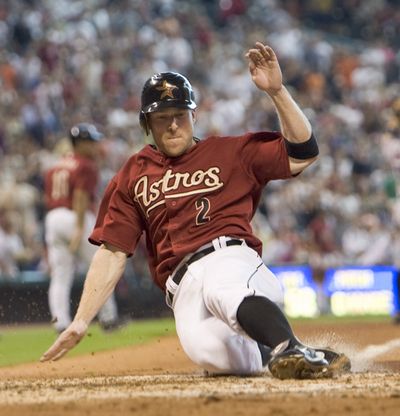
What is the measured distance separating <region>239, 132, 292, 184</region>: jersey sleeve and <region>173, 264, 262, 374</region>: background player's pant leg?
24.9 inches

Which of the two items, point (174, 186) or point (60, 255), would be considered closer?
point (174, 186)

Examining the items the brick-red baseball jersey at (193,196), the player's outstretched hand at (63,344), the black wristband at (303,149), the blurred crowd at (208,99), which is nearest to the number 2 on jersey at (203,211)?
the brick-red baseball jersey at (193,196)

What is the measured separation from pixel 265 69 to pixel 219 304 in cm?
116

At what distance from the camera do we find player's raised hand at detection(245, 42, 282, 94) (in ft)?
17.6

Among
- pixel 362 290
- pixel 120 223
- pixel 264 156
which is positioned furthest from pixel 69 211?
pixel 264 156

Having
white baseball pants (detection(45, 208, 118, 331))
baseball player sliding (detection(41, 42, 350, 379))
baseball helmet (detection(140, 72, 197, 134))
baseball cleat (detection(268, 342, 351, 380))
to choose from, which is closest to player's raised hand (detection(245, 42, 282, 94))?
baseball player sliding (detection(41, 42, 350, 379))

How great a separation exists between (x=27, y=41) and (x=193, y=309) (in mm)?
12452

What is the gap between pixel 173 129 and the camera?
5883 mm

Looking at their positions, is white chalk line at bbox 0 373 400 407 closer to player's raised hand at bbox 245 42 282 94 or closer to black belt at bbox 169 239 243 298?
black belt at bbox 169 239 243 298

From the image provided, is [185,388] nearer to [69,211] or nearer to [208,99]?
[69,211]

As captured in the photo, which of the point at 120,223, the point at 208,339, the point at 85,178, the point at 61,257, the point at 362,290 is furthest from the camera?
the point at 362,290

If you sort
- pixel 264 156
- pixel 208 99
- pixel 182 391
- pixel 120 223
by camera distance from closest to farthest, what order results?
pixel 182 391, pixel 264 156, pixel 120 223, pixel 208 99

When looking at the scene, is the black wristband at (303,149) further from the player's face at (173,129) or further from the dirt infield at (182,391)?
the dirt infield at (182,391)

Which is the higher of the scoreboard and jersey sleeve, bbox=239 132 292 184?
jersey sleeve, bbox=239 132 292 184
